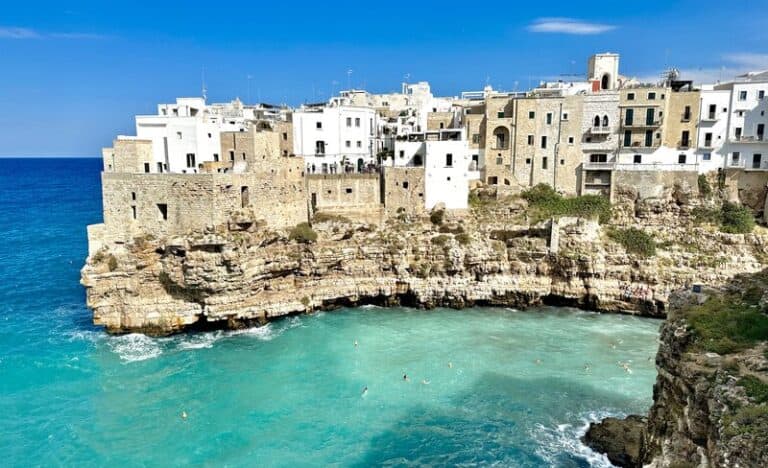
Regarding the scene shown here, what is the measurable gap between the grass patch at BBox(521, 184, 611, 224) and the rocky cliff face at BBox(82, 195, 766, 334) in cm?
117

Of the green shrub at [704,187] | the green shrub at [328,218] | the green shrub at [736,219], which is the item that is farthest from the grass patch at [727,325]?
the green shrub at [704,187]

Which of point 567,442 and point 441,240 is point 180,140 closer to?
point 441,240

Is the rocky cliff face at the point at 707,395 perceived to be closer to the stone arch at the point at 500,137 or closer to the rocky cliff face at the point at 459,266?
the rocky cliff face at the point at 459,266

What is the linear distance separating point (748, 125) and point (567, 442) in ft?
95.7

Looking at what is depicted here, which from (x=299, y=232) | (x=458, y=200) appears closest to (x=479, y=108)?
(x=458, y=200)

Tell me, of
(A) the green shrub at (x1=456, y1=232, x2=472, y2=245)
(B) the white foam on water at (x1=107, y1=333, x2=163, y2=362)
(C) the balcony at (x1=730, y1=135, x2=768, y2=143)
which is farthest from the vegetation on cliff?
(B) the white foam on water at (x1=107, y1=333, x2=163, y2=362)

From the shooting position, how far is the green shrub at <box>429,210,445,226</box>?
35.2 m

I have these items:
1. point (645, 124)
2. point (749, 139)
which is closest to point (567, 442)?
point (645, 124)

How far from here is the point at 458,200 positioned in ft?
119

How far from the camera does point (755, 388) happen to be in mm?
9961

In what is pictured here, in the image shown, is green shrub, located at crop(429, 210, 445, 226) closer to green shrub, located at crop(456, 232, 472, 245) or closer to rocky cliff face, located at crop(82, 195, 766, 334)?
rocky cliff face, located at crop(82, 195, 766, 334)

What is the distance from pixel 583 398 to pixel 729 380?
12187 millimetres

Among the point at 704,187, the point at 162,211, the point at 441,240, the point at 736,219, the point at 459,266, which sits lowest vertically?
the point at 459,266

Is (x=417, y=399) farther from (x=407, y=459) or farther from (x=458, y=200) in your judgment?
(x=458, y=200)
